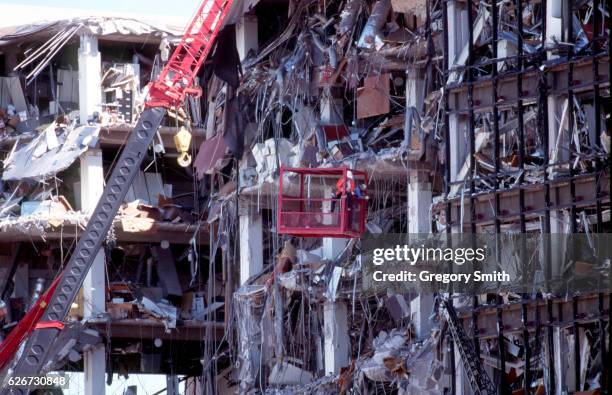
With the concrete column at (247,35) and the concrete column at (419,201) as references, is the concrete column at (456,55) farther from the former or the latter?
the concrete column at (247,35)

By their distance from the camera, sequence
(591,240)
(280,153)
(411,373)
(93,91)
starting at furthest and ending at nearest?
(93,91) < (280,153) < (411,373) < (591,240)

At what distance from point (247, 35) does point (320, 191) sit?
23.4ft

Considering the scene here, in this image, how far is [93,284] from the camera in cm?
7319

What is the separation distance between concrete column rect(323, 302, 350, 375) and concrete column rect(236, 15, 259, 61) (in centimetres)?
927

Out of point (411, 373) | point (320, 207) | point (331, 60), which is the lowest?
point (411, 373)

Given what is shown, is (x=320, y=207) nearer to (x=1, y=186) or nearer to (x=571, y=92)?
(x=571, y=92)

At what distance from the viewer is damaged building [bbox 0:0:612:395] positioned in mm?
48500

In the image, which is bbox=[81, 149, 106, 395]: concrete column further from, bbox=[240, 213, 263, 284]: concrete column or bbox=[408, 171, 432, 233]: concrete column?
bbox=[408, 171, 432, 233]: concrete column

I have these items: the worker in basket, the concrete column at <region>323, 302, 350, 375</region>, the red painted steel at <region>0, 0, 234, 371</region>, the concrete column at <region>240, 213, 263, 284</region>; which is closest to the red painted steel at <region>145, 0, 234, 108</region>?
the red painted steel at <region>0, 0, 234, 371</region>

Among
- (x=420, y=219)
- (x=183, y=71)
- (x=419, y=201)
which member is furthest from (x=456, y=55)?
(x=183, y=71)

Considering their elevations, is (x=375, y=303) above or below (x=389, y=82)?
below

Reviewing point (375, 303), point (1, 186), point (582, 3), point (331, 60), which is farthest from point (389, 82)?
point (1, 186)

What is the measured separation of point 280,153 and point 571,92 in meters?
17.3

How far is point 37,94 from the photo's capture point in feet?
253
